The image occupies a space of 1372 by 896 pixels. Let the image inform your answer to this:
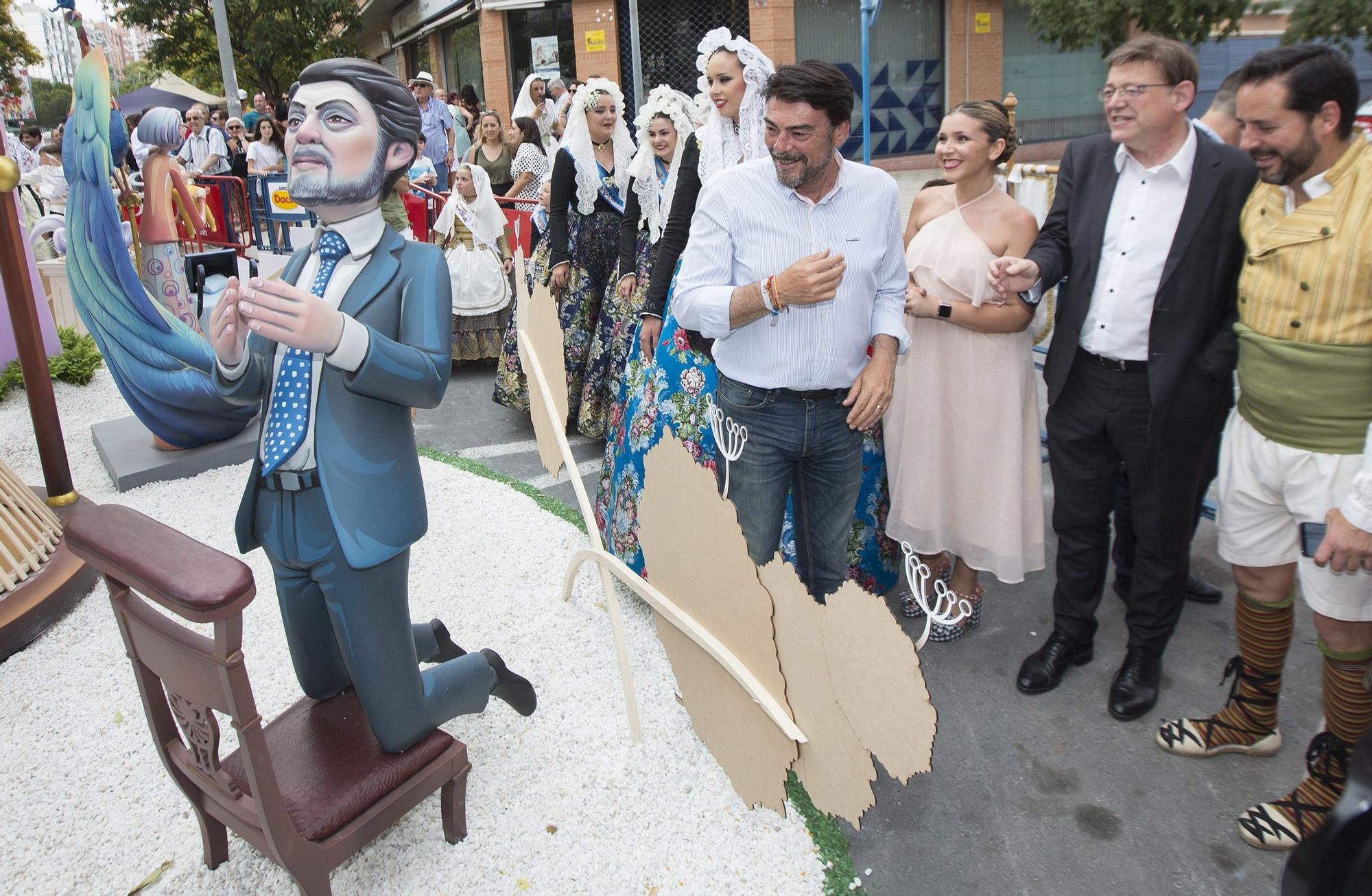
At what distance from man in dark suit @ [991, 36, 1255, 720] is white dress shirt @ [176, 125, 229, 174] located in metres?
12.1

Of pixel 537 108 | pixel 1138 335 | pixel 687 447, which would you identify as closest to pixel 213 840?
pixel 687 447

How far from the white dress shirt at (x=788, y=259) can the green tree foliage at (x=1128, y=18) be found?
37.5ft

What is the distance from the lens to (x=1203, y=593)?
3.45m

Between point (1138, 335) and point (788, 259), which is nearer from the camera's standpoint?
point (788, 259)

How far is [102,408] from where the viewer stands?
6125mm

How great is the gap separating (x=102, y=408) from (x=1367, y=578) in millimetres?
6737

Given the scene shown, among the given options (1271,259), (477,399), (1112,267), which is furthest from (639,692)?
(477,399)

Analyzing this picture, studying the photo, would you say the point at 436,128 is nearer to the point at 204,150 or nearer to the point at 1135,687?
the point at 204,150

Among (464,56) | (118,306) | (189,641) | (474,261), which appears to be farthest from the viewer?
(464,56)

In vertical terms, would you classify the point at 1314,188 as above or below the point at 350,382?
above

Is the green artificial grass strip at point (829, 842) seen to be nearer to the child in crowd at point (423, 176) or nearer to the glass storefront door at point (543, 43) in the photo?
the child in crowd at point (423, 176)

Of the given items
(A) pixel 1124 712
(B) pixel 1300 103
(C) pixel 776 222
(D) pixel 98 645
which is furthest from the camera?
(D) pixel 98 645

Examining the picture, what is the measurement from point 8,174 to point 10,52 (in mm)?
30998

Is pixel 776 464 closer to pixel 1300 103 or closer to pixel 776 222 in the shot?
pixel 776 222
